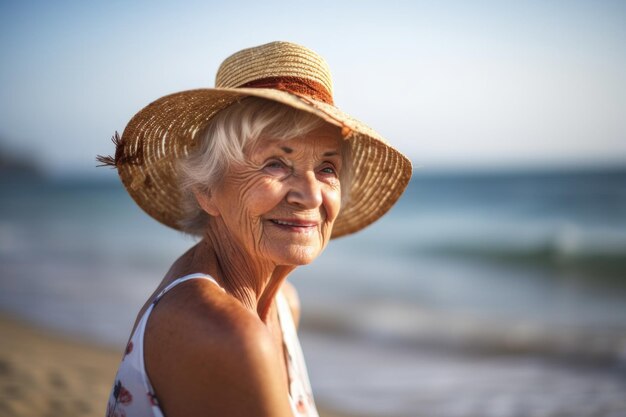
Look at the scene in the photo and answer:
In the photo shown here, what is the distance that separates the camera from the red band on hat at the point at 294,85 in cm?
188

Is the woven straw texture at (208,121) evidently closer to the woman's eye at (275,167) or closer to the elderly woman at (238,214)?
the elderly woman at (238,214)

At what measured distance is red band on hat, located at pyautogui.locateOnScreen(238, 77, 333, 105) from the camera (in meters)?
1.88

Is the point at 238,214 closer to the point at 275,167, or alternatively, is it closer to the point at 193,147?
the point at 275,167

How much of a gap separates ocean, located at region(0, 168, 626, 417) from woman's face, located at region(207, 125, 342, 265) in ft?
2.15

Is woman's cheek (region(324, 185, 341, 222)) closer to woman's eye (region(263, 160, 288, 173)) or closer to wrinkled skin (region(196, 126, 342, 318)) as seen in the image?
wrinkled skin (region(196, 126, 342, 318))

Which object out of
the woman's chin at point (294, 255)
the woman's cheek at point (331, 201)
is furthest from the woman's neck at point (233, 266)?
the woman's cheek at point (331, 201)

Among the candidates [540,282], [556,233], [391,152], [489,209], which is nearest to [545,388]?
[391,152]

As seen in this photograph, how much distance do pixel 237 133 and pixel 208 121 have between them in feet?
0.77

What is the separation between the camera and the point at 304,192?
74.0 inches

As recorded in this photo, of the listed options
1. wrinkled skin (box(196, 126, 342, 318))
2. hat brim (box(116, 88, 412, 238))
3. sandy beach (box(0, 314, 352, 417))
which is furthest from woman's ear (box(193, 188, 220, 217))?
sandy beach (box(0, 314, 352, 417))

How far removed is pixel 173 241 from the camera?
51.6ft

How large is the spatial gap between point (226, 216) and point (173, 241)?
14250 millimetres

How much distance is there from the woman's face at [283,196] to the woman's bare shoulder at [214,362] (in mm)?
351

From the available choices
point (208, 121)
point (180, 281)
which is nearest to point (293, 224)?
point (180, 281)
